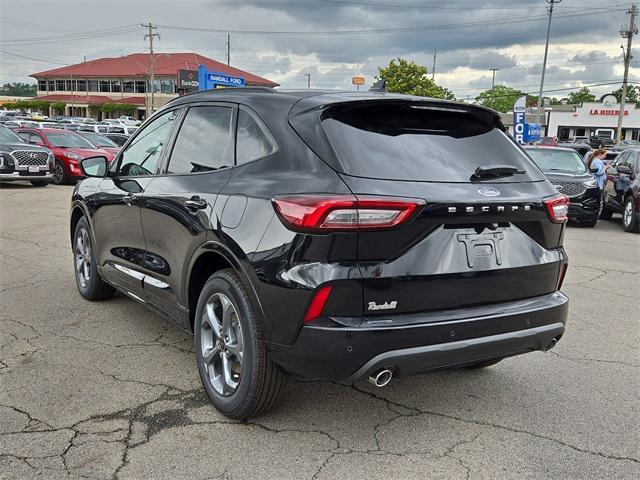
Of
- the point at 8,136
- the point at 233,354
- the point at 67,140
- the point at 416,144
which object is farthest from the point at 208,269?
the point at 67,140

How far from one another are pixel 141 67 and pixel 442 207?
8671cm

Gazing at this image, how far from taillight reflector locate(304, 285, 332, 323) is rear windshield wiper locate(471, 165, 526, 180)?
1.04 m

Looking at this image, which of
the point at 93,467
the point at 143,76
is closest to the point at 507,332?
the point at 93,467

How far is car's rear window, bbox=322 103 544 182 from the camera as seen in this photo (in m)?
3.00

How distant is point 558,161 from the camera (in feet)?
45.6

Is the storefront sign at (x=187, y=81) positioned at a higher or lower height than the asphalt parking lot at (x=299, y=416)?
higher

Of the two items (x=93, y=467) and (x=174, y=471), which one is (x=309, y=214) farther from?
(x=93, y=467)

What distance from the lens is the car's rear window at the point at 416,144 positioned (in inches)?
118

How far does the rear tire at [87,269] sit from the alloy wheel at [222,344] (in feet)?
7.46

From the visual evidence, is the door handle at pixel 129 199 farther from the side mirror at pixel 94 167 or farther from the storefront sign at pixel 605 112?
the storefront sign at pixel 605 112

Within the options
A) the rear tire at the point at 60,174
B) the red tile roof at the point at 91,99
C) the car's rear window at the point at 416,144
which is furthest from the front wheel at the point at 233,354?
the red tile roof at the point at 91,99

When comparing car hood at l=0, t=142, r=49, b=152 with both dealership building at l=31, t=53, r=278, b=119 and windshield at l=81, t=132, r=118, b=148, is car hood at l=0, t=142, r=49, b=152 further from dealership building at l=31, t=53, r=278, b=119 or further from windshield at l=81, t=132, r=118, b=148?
dealership building at l=31, t=53, r=278, b=119

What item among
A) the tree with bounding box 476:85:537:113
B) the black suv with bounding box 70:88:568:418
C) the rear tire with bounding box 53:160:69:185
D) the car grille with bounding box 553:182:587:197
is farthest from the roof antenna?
the tree with bounding box 476:85:537:113

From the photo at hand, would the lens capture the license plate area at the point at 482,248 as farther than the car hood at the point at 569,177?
No
